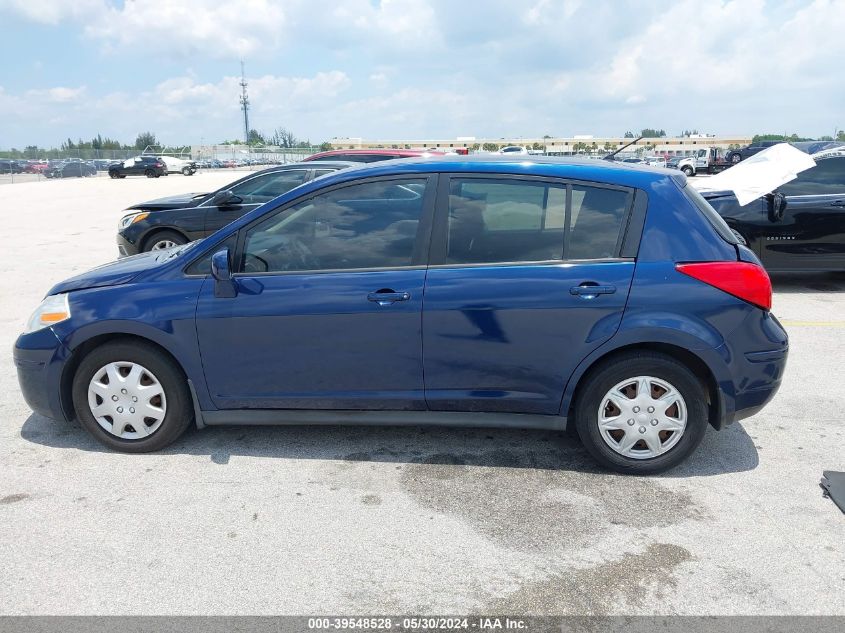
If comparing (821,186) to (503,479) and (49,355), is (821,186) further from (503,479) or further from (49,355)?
(49,355)

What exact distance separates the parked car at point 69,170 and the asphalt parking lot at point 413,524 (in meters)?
49.2

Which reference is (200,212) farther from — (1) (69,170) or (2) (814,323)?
(1) (69,170)

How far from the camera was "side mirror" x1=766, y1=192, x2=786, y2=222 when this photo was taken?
802 centimetres

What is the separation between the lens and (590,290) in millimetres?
3611

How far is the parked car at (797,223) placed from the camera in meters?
8.03

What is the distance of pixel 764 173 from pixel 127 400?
7612 mm

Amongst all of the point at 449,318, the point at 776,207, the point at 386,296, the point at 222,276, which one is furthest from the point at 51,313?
the point at 776,207

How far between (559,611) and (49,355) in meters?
3.13

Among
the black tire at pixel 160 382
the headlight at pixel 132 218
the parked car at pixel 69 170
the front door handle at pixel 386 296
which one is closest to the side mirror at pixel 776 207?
the front door handle at pixel 386 296

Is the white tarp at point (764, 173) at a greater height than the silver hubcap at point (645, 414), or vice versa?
the white tarp at point (764, 173)

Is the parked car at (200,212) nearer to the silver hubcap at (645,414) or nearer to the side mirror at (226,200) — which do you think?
the side mirror at (226,200)

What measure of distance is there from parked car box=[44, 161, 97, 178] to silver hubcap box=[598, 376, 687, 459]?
51.7 meters

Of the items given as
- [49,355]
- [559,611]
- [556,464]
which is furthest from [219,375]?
[559,611]

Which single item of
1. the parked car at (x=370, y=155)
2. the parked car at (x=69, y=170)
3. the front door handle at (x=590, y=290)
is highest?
the parked car at (x=370, y=155)
